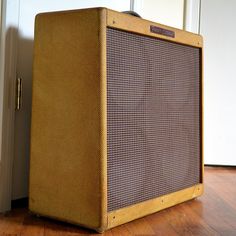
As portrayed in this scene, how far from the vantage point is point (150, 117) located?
3.47ft

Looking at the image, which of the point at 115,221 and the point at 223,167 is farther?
the point at 223,167

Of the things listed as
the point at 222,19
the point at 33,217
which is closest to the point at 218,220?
the point at 33,217

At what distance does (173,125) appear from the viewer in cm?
115

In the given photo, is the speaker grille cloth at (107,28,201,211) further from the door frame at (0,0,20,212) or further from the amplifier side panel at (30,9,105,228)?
the door frame at (0,0,20,212)

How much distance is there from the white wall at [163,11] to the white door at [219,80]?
19cm

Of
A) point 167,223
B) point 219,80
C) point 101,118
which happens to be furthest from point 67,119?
point 219,80

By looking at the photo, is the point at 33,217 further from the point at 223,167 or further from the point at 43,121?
the point at 223,167

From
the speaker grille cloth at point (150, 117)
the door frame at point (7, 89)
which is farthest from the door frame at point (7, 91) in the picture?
the speaker grille cloth at point (150, 117)

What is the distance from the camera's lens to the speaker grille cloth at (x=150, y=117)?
0.95 metres

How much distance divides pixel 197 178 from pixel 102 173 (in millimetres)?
479

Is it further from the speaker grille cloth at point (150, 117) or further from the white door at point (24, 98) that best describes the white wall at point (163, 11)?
the white door at point (24, 98)

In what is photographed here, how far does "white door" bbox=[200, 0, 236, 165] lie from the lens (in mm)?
1855

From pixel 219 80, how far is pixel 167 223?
103 centimetres

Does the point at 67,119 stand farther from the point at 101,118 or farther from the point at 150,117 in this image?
the point at 150,117
